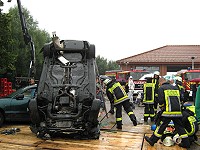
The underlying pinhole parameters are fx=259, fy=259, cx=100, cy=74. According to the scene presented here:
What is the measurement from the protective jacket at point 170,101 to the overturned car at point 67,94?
1.44 m

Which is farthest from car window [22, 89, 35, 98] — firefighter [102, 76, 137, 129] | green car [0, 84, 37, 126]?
firefighter [102, 76, 137, 129]

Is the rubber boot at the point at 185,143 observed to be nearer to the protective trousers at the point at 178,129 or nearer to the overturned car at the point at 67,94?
the protective trousers at the point at 178,129

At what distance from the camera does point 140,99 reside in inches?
589

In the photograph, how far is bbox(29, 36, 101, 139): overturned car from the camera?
5965 mm

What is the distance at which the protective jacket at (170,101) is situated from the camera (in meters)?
5.51

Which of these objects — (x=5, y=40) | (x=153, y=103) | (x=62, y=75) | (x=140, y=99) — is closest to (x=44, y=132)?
(x=62, y=75)

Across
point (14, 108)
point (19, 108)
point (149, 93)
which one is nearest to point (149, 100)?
point (149, 93)

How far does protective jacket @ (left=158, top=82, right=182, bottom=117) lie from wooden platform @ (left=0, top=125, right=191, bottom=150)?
76 centimetres

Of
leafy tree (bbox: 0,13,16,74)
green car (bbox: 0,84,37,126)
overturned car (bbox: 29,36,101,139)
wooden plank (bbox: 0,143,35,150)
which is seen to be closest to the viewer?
wooden plank (bbox: 0,143,35,150)

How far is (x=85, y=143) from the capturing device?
19.1ft

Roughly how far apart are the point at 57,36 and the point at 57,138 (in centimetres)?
254

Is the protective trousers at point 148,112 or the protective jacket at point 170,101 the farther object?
the protective trousers at point 148,112

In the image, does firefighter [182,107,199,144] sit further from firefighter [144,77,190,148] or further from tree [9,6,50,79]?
tree [9,6,50,79]

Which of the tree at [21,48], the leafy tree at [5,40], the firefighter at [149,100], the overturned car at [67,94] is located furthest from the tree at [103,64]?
the overturned car at [67,94]
